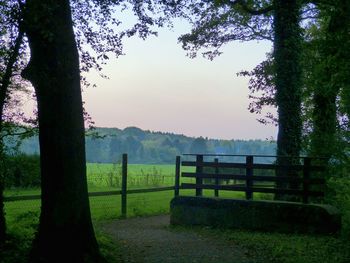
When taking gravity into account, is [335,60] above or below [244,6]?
below

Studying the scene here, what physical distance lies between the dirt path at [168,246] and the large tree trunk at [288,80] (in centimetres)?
509

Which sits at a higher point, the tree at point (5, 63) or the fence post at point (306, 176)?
the tree at point (5, 63)

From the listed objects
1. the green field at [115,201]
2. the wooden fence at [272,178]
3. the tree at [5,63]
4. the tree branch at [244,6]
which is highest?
the tree branch at [244,6]

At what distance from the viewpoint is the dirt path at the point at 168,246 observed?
8828 mm

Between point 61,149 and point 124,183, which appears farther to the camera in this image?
point 124,183

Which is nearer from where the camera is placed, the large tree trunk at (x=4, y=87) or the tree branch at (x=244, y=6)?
the large tree trunk at (x=4, y=87)

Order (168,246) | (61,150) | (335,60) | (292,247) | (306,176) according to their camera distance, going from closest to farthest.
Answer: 1. (61,150)
2. (335,60)
3. (292,247)
4. (168,246)
5. (306,176)

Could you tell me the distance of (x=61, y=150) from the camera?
746 cm

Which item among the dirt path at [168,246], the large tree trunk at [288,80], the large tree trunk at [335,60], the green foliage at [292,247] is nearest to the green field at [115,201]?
the dirt path at [168,246]

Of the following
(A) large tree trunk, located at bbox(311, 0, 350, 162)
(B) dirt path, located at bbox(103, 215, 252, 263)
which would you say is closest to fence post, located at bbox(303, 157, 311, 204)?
(A) large tree trunk, located at bbox(311, 0, 350, 162)

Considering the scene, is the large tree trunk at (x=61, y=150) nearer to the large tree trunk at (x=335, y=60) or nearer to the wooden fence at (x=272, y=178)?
the large tree trunk at (x=335, y=60)

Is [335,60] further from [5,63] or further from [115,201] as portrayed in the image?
[115,201]

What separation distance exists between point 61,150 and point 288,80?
33.1 feet

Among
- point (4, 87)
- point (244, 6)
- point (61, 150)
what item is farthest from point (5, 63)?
point (244, 6)
